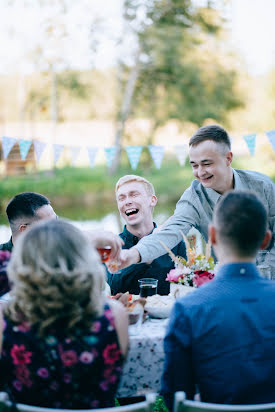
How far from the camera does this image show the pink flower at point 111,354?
167cm

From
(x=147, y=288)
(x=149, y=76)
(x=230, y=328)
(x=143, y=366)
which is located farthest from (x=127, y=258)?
(x=149, y=76)

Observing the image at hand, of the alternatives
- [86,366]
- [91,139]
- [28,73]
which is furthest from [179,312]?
[91,139]

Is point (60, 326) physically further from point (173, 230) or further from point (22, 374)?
point (173, 230)

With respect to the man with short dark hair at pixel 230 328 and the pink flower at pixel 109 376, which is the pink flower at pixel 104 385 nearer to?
the pink flower at pixel 109 376

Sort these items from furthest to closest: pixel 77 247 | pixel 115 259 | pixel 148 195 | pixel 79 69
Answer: pixel 79 69
pixel 148 195
pixel 115 259
pixel 77 247

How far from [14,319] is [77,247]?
38 centimetres

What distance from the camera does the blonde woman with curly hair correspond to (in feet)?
5.20

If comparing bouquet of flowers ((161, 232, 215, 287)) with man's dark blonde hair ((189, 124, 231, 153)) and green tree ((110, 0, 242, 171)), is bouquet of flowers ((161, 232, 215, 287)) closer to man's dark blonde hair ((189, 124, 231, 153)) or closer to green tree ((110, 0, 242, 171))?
man's dark blonde hair ((189, 124, 231, 153))

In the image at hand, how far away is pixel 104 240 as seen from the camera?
2.41 metres

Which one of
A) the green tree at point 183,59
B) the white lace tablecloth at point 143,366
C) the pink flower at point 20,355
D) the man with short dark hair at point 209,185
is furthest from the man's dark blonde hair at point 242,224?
the green tree at point 183,59

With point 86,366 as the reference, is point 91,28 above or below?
above

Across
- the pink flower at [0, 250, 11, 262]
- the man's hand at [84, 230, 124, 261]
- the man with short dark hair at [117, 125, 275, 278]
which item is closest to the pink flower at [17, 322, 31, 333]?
the pink flower at [0, 250, 11, 262]

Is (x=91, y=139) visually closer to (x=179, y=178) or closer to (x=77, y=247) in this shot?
(x=179, y=178)

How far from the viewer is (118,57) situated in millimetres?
24484
